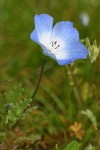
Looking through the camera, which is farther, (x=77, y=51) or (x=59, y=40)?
(x=59, y=40)

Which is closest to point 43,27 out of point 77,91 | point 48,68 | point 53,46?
point 53,46

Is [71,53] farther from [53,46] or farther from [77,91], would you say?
[77,91]

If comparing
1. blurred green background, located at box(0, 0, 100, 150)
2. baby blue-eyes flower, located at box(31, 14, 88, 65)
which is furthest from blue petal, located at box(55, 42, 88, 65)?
blurred green background, located at box(0, 0, 100, 150)

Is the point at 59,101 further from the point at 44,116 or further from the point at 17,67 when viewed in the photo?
the point at 17,67

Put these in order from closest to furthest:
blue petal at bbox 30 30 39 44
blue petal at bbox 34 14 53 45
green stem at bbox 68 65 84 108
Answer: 1. blue petal at bbox 30 30 39 44
2. blue petal at bbox 34 14 53 45
3. green stem at bbox 68 65 84 108

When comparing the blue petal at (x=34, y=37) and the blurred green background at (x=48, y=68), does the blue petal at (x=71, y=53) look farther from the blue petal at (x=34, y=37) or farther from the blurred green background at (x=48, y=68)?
the blurred green background at (x=48, y=68)

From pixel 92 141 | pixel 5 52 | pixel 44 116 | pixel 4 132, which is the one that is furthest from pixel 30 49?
pixel 4 132

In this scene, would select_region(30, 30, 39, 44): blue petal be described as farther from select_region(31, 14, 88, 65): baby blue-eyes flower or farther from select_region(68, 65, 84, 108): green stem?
select_region(68, 65, 84, 108): green stem
